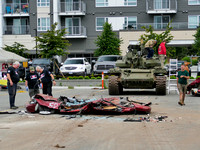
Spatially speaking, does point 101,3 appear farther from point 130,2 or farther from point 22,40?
point 22,40

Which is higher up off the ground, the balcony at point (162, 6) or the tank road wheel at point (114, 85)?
the balcony at point (162, 6)

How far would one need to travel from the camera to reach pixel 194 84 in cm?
1923

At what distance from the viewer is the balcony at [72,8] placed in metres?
48.2

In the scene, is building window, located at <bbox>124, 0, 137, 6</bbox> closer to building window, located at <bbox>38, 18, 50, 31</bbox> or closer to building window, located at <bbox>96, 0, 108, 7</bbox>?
building window, located at <bbox>96, 0, 108, 7</bbox>

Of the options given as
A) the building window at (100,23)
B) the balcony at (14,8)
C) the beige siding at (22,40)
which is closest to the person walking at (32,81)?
the building window at (100,23)

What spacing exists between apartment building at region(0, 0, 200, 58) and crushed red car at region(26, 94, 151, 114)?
34.9m

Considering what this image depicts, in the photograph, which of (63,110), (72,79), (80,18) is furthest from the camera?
(80,18)

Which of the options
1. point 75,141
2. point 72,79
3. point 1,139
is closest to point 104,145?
point 75,141

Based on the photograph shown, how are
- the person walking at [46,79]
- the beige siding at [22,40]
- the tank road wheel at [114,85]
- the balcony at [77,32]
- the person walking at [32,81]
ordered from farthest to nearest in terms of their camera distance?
the beige siding at [22,40] → the balcony at [77,32] → the tank road wheel at [114,85] → the person walking at [46,79] → the person walking at [32,81]

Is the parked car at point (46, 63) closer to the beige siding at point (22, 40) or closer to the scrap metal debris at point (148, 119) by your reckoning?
the beige siding at point (22, 40)

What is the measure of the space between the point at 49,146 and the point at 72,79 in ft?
71.3

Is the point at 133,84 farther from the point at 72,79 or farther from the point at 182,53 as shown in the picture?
the point at 182,53

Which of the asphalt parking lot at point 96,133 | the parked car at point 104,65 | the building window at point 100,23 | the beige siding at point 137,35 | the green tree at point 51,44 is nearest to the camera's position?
the asphalt parking lot at point 96,133

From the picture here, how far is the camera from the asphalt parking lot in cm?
705
